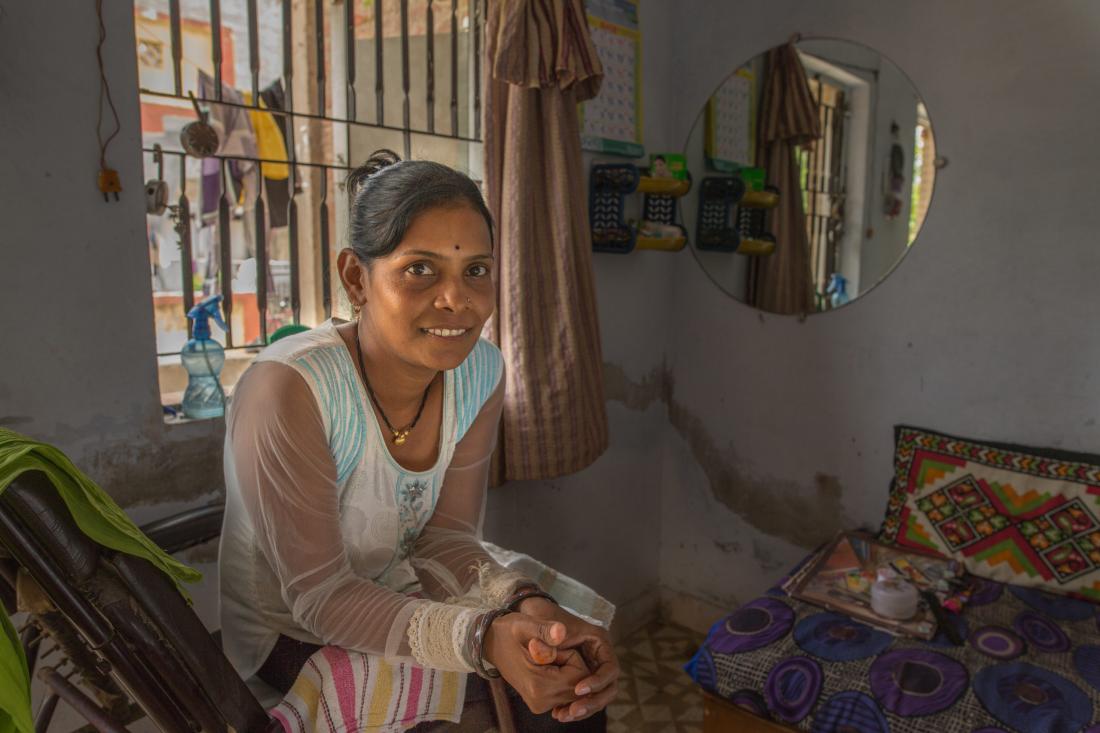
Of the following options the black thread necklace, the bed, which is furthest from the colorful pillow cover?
the black thread necklace

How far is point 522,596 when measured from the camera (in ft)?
3.92

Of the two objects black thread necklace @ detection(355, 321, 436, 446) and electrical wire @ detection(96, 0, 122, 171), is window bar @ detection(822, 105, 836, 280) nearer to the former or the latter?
black thread necklace @ detection(355, 321, 436, 446)

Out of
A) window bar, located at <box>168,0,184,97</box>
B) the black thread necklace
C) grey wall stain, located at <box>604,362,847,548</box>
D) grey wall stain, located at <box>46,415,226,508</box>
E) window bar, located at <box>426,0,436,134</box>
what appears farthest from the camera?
grey wall stain, located at <box>604,362,847,548</box>

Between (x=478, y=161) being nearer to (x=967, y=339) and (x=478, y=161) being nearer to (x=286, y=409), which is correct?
(x=286, y=409)

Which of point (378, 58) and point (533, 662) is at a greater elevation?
point (378, 58)

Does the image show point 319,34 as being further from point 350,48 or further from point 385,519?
point 385,519

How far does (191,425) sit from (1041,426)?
218 centimetres

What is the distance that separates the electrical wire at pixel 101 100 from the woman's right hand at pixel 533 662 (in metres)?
1.13

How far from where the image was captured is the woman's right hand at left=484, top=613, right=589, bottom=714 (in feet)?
3.39

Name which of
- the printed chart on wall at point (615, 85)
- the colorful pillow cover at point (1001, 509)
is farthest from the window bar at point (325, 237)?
the colorful pillow cover at point (1001, 509)

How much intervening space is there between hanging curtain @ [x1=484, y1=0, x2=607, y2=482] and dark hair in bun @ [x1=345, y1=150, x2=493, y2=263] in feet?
2.36

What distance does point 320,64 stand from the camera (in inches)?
71.6

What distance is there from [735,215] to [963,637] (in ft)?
4.85

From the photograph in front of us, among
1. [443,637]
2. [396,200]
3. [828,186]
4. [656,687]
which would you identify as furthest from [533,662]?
[828,186]
